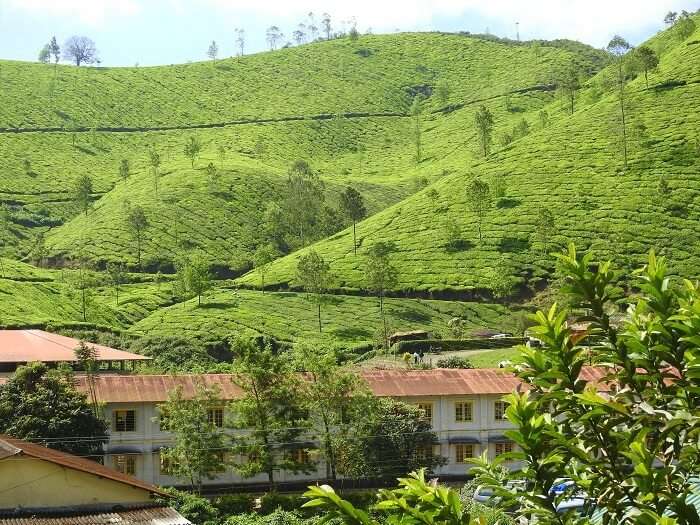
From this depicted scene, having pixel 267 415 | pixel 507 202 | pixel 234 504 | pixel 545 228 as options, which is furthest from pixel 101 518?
pixel 507 202

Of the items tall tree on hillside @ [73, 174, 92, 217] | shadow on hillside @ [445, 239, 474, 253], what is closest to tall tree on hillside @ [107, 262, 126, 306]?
tall tree on hillside @ [73, 174, 92, 217]

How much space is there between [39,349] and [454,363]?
2784cm

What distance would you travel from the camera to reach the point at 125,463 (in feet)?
173

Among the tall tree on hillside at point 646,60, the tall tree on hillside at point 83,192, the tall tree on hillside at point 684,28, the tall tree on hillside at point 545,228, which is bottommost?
the tall tree on hillside at point 545,228

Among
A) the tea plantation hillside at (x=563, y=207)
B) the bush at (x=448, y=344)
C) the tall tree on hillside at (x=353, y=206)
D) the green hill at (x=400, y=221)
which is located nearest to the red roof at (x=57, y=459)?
the bush at (x=448, y=344)

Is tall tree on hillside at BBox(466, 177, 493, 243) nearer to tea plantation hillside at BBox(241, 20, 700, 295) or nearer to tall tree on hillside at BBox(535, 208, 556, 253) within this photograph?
tea plantation hillside at BBox(241, 20, 700, 295)

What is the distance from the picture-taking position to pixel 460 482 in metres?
54.7

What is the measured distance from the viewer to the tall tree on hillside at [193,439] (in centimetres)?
4972

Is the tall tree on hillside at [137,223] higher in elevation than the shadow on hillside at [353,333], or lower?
higher

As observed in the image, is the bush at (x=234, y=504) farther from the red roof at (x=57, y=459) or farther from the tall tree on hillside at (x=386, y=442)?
the red roof at (x=57, y=459)

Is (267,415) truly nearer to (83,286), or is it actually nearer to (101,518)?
(101,518)

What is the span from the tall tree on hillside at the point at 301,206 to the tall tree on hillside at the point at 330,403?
96.6 metres

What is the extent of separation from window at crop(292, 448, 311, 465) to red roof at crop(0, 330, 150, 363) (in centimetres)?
1628

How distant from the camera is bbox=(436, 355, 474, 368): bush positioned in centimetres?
7556
